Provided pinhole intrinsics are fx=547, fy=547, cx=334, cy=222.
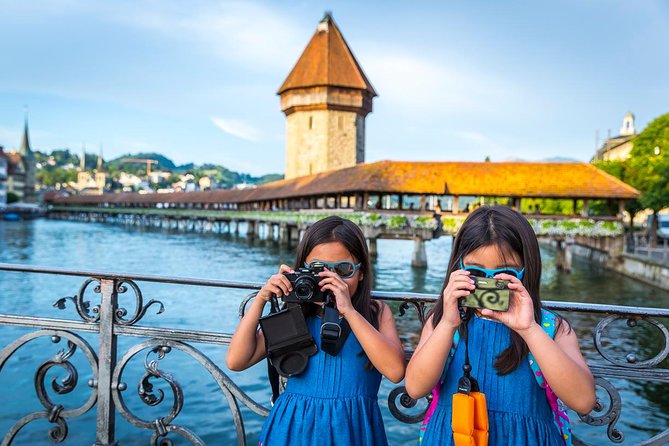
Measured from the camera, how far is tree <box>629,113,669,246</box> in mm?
26375

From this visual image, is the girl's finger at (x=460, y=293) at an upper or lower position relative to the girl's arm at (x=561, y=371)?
upper

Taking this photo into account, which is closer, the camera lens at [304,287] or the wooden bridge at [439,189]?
the camera lens at [304,287]

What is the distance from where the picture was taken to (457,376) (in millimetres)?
1591

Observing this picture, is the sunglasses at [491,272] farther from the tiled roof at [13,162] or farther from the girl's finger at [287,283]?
the tiled roof at [13,162]

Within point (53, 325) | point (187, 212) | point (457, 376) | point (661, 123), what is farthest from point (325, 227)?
point (187, 212)

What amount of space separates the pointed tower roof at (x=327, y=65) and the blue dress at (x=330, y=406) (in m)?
40.1

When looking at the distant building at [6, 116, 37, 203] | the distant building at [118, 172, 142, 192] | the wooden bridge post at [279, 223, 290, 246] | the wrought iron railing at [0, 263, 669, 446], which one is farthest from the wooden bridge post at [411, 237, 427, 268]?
the distant building at [118, 172, 142, 192]

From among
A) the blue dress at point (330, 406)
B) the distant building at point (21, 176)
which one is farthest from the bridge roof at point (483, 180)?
the distant building at point (21, 176)

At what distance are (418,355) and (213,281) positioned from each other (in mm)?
964

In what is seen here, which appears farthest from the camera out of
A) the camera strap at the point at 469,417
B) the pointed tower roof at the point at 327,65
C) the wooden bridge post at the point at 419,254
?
the pointed tower roof at the point at 327,65

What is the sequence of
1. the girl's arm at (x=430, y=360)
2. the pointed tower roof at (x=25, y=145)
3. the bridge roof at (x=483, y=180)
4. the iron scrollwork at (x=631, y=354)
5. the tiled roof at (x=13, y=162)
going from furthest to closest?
1. the pointed tower roof at (x=25, y=145)
2. the tiled roof at (x=13, y=162)
3. the bridge roof at (x=483, y=180)
4. the iron scrollwork at (x=631, y=354)
5. the girl's arm at (x=430, y=360)

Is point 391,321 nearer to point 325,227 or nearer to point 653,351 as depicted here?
point 325,227

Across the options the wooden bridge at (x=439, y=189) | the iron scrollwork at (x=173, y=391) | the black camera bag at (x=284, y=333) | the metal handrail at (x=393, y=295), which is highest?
the wooden bridge at (x=439, y=189)

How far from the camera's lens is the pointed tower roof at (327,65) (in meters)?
41.1
